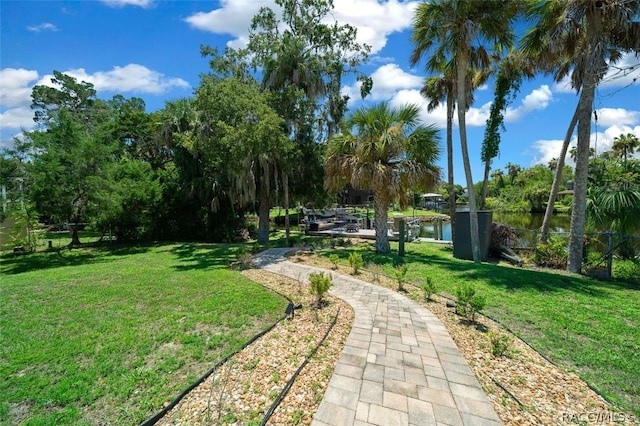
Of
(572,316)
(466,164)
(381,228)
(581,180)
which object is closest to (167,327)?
(572,316)

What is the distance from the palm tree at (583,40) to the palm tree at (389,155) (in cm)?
375

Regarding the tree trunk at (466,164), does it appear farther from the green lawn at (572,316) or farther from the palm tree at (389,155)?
the green lawn at (572,316)

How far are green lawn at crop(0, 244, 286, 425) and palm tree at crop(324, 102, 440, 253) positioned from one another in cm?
515

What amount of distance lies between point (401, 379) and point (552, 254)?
9.12m

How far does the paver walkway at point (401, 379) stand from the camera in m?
2.35

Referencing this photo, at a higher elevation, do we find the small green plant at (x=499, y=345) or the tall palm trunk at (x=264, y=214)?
the tall palm trunk at (x=264, y=214)

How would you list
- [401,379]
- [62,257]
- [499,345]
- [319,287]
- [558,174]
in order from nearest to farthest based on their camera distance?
[401,379] → [499,345] → [319,287] → [558,174] → [62,257]

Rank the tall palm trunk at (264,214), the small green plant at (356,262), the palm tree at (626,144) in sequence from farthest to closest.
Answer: the palm tree at (626,144), the tall palm trunk at (264,214), the small green plant at (356,262)

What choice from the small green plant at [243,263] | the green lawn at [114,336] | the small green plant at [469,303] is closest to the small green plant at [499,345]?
the small green plant at [469,303]

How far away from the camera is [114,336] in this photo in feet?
12.5

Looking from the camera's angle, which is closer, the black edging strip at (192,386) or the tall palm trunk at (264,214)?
the black edging strip at (192,386)

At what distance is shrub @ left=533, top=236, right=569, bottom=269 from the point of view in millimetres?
8703

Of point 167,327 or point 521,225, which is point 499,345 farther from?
point 521,225

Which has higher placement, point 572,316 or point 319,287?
point 319,287
